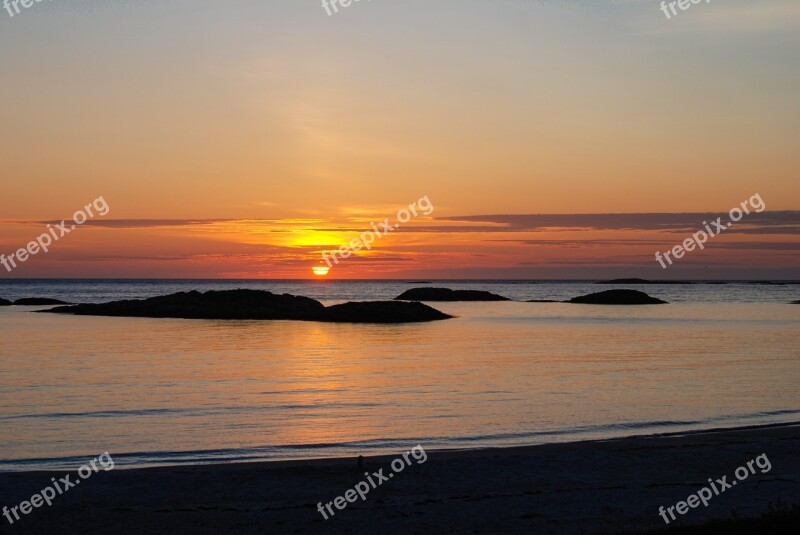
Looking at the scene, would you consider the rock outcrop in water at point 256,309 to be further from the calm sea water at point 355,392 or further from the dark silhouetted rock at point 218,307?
the calm sea water at point 355,392

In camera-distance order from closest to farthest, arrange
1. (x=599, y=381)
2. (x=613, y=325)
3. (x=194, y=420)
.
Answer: (x=194, y=420) → (x=599, y=381) → (x=613, y=325)

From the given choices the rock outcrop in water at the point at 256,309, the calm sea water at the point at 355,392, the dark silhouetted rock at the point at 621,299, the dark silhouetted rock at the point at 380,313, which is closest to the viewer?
the calm sea water at the point at 355,392

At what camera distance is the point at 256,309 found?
93.0 metres

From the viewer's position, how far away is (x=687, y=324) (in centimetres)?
7919

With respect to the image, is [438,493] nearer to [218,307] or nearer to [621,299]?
[218,307]

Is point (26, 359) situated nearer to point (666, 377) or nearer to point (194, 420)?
point (194, 420)

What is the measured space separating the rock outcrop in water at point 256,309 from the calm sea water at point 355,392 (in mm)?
28296

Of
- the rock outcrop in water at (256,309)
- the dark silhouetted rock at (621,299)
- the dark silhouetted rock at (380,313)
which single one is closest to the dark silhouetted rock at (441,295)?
the dark silhouetted rock at (621,299)

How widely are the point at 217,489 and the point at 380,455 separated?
4.62 metres

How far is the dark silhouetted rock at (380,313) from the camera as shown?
86750mm

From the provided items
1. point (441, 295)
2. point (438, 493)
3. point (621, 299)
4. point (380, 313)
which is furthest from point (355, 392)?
point (441, 295)

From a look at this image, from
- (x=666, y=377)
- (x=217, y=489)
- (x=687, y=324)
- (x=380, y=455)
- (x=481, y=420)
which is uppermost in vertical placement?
(x=217, y=489)

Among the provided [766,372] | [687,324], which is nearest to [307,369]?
[766,372]

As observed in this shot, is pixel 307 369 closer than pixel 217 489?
No
